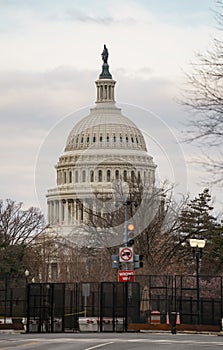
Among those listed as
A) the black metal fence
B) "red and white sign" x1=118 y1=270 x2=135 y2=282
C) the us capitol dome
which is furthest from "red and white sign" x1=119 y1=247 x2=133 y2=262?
the us capitol dome

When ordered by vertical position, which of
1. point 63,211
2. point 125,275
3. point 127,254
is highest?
point 63,211

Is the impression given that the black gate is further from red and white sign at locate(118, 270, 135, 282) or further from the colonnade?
the colonnade

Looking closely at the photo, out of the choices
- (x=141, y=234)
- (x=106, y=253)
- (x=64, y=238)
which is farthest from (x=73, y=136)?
(x=141, y=234)

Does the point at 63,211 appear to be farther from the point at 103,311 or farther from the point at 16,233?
the point at 103,311

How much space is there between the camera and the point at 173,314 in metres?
43.3

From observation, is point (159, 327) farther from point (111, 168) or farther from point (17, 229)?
point (111, 168)

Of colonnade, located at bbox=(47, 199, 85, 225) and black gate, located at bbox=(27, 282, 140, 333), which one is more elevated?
colonnade, located at bbox=(47, 199, 85, 225)

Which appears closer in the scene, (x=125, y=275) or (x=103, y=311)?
(x=103, y=311)

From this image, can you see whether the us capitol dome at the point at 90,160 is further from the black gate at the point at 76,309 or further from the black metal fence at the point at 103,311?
the black gate at the point at 76,309

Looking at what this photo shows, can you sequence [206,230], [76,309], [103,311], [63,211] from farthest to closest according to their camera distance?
1. [63,211]
2. [206,230]
3. [103,311]
4. [76,309]

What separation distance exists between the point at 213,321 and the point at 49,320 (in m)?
7.41

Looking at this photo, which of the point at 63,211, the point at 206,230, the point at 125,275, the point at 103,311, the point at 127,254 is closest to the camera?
the point at 103,311

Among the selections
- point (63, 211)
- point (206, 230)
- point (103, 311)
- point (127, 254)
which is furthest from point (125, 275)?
point (63, 211)

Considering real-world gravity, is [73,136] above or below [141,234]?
above
